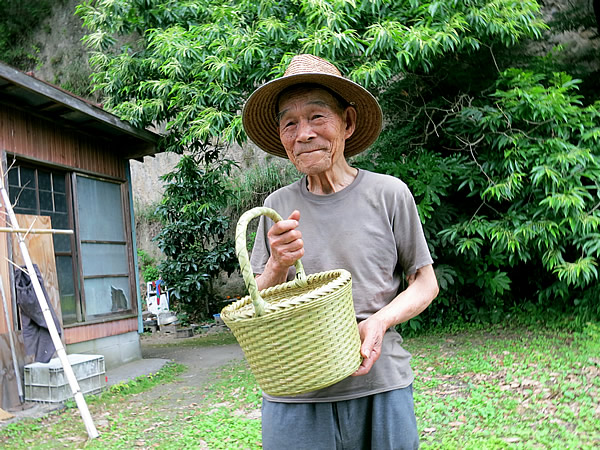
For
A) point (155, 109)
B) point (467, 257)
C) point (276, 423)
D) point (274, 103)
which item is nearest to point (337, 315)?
point (276, 423)

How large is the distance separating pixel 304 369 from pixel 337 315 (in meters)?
0.16

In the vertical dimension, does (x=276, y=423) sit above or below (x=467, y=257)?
below

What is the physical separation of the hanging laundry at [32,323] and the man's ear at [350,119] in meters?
4.68

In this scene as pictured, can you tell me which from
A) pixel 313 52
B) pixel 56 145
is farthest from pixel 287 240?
pixel 56 145

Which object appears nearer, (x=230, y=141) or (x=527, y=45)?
(x=230, y=141)

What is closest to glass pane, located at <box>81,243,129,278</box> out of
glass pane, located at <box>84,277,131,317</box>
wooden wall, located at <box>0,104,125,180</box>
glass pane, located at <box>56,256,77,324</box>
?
glass pane, located at <box>84,277,131,317</box>

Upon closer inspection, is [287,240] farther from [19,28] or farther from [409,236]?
[19,28]

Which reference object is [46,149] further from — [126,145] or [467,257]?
[467,257]

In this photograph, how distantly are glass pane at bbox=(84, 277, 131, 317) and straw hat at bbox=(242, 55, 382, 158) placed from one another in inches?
221

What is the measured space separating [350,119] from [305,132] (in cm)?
28

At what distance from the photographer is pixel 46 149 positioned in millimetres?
6160

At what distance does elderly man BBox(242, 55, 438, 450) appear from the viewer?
1442 millimetres

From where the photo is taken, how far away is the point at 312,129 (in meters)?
1.53

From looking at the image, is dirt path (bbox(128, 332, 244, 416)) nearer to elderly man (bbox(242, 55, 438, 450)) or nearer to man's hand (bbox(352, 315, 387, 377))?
elderly man (bbox(242, 55, 438, 450))
